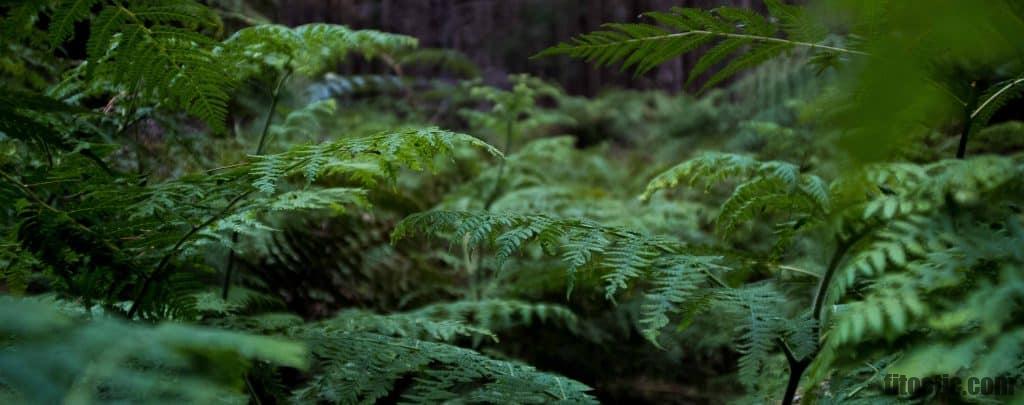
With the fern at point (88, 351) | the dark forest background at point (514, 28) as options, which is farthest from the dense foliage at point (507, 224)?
the dark forest background at point (514, 28)

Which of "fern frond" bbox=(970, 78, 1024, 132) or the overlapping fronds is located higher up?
"fern frond" bbox=(970, 78, 1024, 132)

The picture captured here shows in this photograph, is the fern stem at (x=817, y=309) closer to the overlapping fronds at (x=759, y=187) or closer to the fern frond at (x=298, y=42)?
the overlapping fronds at (x=759, y=187)

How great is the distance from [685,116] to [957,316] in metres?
4.57

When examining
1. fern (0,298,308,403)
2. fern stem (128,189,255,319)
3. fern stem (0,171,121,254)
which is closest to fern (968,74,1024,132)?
fern (0,298,308,403)

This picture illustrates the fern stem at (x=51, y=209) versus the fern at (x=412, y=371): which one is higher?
the fern stem at (x=51, y=209)

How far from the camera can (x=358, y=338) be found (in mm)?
1207

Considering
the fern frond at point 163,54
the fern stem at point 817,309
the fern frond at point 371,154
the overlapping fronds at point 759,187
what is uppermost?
the fern frond at point 163,54

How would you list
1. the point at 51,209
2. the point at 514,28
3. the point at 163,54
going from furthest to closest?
1. the point at 514,28
2. the point at 163,54
3. the point at 51,209

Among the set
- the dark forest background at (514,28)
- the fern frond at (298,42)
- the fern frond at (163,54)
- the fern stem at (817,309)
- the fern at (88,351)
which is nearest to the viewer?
the fern at (88,351)

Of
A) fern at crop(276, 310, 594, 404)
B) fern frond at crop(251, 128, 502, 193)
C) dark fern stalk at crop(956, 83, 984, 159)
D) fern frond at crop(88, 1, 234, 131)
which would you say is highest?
fern frond at crop(88, 1, 234, 131)

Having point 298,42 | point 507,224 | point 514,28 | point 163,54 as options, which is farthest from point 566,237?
point 514,28

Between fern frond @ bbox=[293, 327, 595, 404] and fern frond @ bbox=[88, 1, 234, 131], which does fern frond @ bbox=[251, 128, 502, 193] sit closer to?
fern frond @ bbox=[88, 1, 234, 131]

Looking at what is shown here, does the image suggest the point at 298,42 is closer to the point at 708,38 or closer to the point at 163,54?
the point at 163,54

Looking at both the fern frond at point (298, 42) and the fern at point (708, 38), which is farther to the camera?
the fern frond at point (298, 42)
